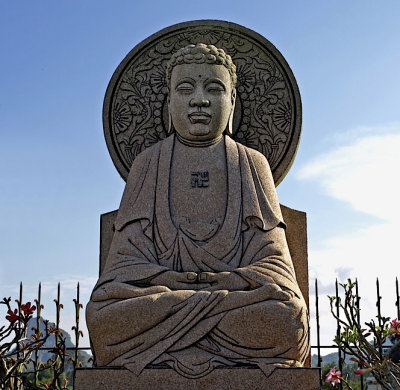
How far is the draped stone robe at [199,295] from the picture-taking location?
573 cm

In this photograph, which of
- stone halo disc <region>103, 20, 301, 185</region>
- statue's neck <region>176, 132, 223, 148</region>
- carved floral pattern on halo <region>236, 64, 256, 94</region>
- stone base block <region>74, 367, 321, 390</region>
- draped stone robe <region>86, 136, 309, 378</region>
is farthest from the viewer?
carved floral pattern on halo <region>236, 64, 256, 94</region>

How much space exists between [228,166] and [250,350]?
196 centimetres

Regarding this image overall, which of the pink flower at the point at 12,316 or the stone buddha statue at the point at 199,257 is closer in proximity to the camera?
the stone buddha statue at the point at 199,257

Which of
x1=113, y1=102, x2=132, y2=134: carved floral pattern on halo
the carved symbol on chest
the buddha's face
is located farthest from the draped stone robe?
→ x1=113, y1=102, x2=132, y2=134: carved floral pattern on halo

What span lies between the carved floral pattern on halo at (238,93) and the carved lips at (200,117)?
87 centimetres

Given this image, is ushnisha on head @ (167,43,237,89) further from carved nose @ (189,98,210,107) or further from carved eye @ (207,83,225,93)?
carved nose @ (189,98,210,107)

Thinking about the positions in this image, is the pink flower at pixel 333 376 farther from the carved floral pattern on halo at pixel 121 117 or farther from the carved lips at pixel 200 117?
the carved floral pattern on halo at pixel 121 117

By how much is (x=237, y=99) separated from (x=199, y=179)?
1481 millimetres

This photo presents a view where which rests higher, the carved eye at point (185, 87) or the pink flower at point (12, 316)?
the carved eye at point (185, 87)

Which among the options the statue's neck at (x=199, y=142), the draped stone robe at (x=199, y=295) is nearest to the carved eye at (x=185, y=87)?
the statue's neck at (x=199, y=142)

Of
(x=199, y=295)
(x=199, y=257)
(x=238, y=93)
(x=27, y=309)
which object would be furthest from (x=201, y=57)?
(x=27, y=309)

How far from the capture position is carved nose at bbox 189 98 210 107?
6988 millimetres

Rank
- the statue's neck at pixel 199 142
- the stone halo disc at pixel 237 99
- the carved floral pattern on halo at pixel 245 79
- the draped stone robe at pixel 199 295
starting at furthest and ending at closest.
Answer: the carved floral pattern on halo at pixel 245 79, the stone halo disc at pixel 237 99, the statue's neck at pixel 199 142, the draped stone robe at pixel 199 295

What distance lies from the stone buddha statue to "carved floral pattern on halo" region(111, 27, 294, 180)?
0.58m
